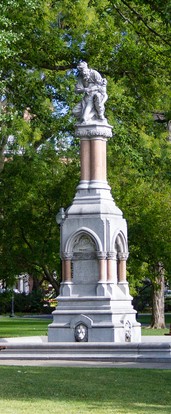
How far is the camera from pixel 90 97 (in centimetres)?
2459

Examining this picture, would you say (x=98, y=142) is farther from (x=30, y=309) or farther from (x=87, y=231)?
(x=30, y=309)

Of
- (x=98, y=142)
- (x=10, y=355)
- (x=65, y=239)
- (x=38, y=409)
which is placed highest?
(x=98, y=142)

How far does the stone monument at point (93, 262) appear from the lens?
23031 mm

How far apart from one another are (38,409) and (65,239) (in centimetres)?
1165

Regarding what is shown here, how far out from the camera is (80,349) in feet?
70.8

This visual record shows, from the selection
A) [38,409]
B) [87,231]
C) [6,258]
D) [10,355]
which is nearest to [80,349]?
[10,355]

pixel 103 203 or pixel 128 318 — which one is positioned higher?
pixel 103 203

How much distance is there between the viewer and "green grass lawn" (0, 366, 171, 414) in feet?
40.2

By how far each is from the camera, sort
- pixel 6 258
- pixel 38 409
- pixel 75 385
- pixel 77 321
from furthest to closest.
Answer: pixel 6 258
pixel 77 321
pixel 75 385
pixel 38 409

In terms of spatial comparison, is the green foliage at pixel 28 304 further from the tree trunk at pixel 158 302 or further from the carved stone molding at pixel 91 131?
the carved stone molding at pixel 91 131

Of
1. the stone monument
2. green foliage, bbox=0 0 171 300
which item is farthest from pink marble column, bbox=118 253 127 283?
green foliage, bbox=0 0 171 300

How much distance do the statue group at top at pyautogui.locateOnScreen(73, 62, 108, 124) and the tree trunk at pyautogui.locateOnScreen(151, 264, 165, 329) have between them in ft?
57.2

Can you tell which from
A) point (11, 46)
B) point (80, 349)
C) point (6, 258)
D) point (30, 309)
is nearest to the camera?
point (80, 349)

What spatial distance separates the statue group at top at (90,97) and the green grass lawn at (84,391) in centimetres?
790
